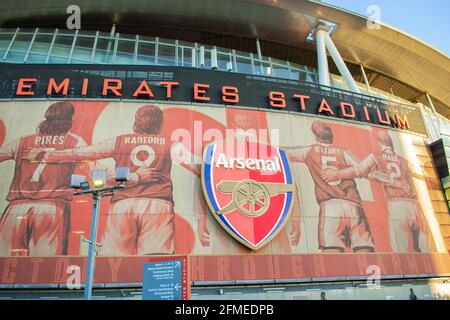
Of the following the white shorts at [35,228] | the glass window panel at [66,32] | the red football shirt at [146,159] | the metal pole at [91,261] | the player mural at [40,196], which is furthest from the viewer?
the glass window panel at [66,32]

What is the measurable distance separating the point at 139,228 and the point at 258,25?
2396 centimetres

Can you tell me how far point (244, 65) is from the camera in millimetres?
32688

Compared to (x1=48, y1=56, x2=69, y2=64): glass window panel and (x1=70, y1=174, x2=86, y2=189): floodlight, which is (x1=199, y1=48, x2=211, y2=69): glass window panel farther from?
(x1=70, y1=174, x2=86, y2=189): floodlight

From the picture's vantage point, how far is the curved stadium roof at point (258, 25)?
3219cm

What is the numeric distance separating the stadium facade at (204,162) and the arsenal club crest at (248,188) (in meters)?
0.10

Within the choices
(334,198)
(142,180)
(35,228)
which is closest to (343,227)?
(334,198)

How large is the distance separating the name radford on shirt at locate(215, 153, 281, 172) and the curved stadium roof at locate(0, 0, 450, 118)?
671 inches

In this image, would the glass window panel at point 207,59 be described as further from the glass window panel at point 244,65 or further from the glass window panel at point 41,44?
the glass window panel at point 41,44

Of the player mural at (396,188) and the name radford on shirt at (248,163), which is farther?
the player mural at (396,188)

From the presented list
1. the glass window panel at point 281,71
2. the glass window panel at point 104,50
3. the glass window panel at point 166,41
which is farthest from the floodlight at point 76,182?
the glass window panel at point 281,71

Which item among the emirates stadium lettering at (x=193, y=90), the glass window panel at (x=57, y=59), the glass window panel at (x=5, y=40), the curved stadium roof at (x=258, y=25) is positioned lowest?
the emirates stadium lettering at (x=193, y=90)

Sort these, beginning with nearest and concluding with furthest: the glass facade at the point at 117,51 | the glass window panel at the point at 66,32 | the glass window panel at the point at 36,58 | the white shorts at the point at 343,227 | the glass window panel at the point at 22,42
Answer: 1. the white shorts at the point at 343,227
2. the glass window panel at the point at 36,58
3. the glass facade at the point at 117,51
4. the glass window panel at the point at 22,42
5. the glass window panel at the point at 66,32

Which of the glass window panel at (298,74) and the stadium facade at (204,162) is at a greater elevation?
the glass window panel at (298,74)
